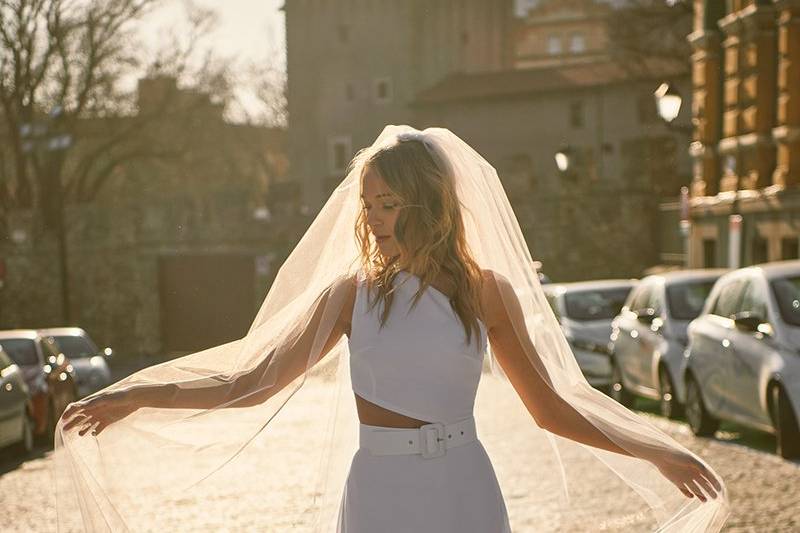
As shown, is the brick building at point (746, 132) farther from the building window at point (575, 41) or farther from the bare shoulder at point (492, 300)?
the building window at point (575, 41)

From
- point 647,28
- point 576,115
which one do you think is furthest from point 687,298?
point 576,115

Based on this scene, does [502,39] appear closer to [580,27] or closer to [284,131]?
[284,131]

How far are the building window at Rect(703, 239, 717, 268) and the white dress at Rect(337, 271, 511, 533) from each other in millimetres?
27827

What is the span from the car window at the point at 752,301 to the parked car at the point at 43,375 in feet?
25.8

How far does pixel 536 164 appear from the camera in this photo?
220 feet

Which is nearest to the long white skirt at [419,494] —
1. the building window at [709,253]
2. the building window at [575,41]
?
the building window at [709,253]

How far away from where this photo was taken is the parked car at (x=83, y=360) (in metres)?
22.8

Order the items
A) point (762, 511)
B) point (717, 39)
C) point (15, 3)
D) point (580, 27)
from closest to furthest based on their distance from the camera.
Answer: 1. point (762, 511)
2. point (717, 39)
3. point (15, 3)
4. point (580, 27)

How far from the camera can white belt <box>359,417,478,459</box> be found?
3557 millimetres

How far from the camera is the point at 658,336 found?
663 inches

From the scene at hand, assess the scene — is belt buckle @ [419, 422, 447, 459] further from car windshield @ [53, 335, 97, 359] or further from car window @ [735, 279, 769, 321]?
car windshield @ [53, 335, 97, 359]

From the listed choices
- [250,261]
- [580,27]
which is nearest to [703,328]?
[250,261]

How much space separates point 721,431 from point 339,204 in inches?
437

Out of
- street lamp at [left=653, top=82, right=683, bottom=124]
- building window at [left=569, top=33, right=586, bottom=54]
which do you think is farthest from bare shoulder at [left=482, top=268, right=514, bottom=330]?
building window at [left=569, top=33, right=586, bottom=54]
